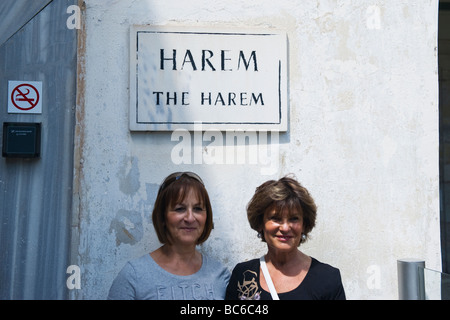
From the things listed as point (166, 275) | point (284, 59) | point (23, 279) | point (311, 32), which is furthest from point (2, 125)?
point (311, 32)

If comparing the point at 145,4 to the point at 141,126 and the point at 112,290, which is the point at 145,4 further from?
the point at 112,290

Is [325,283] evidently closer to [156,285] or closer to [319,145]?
[156,285]

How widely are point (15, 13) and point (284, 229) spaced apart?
1753 mm

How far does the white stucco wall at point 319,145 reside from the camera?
287 centimetres

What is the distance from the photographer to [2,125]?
2.81 metres

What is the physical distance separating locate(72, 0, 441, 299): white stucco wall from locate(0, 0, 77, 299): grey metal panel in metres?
0.07

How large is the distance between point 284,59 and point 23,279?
1746 millimetres

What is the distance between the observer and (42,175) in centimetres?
282

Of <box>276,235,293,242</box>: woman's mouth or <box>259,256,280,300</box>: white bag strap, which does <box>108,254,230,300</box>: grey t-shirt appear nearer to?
<box>259,256,280,300</box>: white bag strap

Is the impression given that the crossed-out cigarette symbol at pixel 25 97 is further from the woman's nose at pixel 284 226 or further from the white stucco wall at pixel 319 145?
the woman's nose at pixel 284 226

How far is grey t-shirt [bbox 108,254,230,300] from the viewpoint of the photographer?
2248mm

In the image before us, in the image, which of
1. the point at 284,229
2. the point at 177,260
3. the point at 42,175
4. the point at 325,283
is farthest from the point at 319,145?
the point at 42,175

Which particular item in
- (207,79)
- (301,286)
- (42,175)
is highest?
(207,79)
